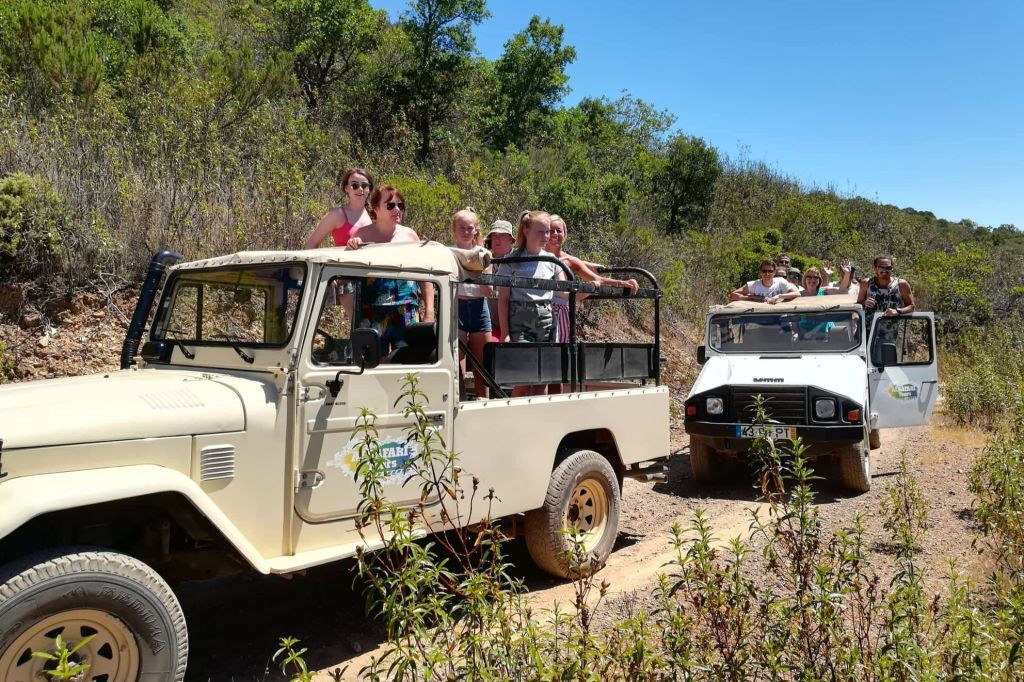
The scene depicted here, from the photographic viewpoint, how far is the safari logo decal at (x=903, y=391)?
25.4 feet

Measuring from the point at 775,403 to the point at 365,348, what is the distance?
15.4 ft

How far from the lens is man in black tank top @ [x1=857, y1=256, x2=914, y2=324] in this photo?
805cm

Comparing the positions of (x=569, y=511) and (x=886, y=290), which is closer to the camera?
(x=569, y=511)

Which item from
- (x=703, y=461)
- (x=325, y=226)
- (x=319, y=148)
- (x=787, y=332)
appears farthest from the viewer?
(x=319, y=148)

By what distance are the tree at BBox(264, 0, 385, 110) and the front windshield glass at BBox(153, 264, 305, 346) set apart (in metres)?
14.3

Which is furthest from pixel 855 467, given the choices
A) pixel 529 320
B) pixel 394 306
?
pixel 394 306

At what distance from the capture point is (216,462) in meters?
3.23

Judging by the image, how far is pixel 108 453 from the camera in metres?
2.95

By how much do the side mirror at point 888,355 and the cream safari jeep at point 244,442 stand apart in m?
3.85

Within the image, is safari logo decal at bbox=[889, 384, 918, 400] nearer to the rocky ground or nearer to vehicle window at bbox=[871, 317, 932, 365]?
vehicle window at bbox=[871, 317, 932, 365]

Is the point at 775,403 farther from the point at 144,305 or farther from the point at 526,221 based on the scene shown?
the point at 144,305

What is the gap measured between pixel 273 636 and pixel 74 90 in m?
9.21

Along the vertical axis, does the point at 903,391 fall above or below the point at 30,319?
below

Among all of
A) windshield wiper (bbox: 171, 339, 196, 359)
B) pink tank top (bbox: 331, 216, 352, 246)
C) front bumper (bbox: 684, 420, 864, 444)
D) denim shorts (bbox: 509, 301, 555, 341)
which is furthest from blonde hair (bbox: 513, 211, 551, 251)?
front bumper (bbox: 684, 420, 864, 444)
